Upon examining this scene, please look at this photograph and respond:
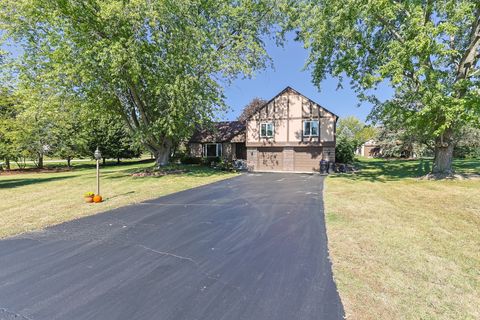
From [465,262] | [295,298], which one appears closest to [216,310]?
[295,298]

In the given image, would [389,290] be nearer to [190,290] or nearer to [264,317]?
[264,317]

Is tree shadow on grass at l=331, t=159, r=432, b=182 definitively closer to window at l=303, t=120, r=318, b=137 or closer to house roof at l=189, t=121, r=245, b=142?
window at l=303, t=120, r=318, b=137

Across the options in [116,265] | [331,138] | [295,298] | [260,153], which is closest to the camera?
[295,298]

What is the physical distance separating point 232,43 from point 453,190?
1621 centimetres

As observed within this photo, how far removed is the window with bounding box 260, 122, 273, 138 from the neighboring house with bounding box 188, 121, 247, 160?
11.0 ft

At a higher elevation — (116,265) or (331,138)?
(331,138)

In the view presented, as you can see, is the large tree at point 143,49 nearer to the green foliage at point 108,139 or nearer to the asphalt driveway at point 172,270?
the asphalt driveway at point 172,270

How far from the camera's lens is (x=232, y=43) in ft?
58.6

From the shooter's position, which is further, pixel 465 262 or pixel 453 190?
pixel 453 190

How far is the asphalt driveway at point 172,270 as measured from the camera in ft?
9.73

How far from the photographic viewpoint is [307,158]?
71.3 ft

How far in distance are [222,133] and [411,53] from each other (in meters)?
20.4

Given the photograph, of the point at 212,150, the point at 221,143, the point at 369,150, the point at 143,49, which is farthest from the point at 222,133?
the point at 369,150

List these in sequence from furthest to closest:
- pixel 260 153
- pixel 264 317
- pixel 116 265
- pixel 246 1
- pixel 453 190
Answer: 1. pixel 260 153
2. pixel 246 1
3. pixel 453 190
4. pixel 116 265
5. pixel 264 317
